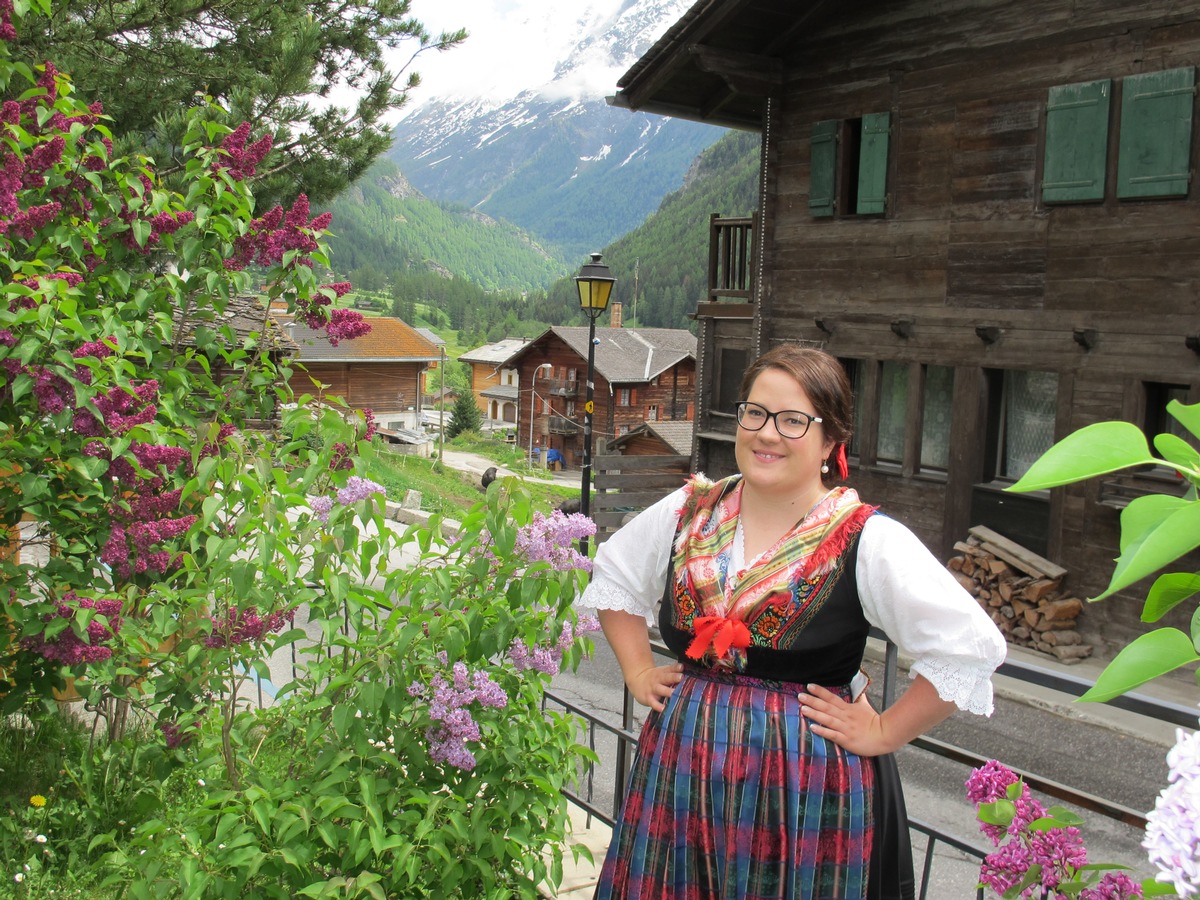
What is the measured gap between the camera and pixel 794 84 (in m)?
13.1

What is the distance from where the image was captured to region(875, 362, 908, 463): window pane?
12.4m

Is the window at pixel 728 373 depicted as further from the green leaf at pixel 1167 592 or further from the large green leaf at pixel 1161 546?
the large green leaf at pixel 1161 546

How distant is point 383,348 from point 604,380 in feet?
40.3

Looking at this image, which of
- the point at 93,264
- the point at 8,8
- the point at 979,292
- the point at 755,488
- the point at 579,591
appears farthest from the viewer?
the point at 979,292

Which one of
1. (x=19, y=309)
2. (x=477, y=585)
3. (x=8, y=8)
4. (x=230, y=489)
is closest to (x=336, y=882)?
(x=477, y=585)

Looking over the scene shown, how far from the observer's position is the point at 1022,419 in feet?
37.3

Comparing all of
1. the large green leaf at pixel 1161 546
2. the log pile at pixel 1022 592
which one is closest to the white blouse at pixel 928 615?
the large green leaf at pixel 1161 546

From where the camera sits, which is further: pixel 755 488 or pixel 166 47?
pixel 166 47

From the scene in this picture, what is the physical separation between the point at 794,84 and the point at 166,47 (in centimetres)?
833

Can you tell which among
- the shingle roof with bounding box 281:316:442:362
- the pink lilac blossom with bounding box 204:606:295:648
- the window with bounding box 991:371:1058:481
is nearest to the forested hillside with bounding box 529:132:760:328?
the shingle roof with bounding box 281:316:442:362

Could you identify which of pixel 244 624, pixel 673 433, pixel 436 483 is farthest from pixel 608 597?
pixel 673 433

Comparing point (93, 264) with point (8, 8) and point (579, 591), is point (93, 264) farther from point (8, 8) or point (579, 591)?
point (579, 591)

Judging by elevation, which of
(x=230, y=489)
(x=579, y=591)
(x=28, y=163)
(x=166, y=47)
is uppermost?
(x=166, y=47)

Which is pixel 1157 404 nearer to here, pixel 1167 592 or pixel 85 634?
pixel 85 634
